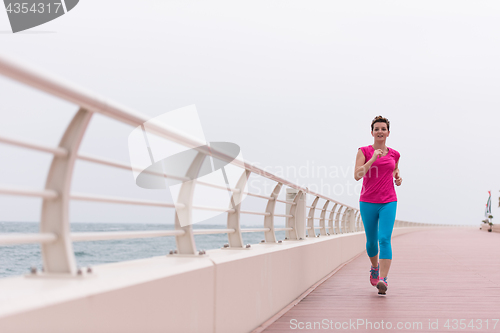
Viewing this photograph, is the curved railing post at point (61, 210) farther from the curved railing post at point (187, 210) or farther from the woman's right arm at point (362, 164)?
the woman's right arm at point (362, 164)

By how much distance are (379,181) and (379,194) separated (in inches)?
5.6

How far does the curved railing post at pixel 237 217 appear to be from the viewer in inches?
167

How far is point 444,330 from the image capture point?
3.88 metres

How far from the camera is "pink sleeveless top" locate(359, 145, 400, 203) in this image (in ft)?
19.1

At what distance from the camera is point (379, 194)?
5.83 m

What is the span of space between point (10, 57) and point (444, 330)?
3.46 meters

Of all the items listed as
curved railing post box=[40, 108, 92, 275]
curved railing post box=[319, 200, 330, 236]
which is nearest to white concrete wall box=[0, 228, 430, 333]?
curved railing post box=[40, 108, 92, 275]

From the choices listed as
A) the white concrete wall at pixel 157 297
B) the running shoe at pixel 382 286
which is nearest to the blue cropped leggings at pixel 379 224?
the running shoe at pixel 382 286

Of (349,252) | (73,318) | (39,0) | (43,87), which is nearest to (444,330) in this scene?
(73,318)

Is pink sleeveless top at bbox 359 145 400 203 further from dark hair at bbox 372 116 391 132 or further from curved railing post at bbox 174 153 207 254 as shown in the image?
curved railing post at bbox 174 153 207 254

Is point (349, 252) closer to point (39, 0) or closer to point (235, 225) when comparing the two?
point (235, 225)

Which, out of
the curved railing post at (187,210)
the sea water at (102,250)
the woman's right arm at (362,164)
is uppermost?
the woman's right arm at (362,164)

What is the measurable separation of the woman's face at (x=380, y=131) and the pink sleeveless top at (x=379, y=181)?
18 cm

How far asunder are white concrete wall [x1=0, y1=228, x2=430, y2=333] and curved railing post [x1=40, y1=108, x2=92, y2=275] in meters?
0.08
